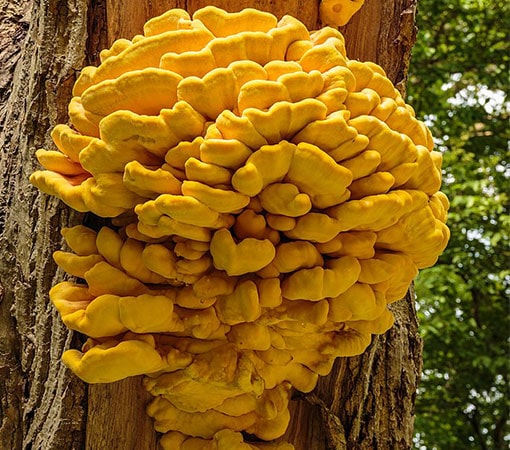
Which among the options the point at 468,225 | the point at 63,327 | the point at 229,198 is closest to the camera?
the point at 229,198

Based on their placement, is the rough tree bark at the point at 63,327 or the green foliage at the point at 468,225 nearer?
the rough tree bark at the point at 63,327

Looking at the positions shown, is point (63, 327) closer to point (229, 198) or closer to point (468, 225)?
point (229, 198)

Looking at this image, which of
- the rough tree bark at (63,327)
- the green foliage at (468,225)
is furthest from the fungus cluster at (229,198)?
the green foliage at (468,225)

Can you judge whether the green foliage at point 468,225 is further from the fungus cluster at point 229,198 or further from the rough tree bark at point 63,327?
the fungus cluster at point 229,198

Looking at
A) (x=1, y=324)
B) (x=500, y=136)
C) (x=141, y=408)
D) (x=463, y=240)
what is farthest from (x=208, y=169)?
(x=500, y=136)

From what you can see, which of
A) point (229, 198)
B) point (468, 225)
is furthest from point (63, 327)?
point (468, 225)

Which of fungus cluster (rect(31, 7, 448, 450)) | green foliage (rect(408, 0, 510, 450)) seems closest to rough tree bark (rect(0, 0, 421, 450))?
fungus cluster (rect(31, 7, 448, 450))
